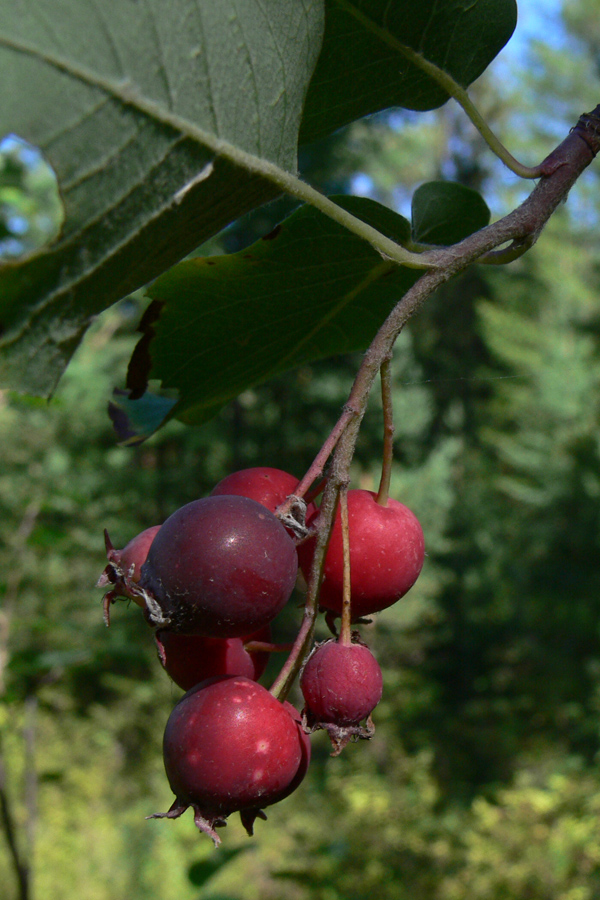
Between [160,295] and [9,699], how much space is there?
1639 millimetres

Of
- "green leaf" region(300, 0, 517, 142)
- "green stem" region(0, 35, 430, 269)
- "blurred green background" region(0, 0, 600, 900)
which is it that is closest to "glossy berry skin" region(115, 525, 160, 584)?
"green stem" region(0, 35, 430, 269)

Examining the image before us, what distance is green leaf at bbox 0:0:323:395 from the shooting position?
0.99 ft

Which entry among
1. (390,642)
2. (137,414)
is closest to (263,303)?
(137,414)

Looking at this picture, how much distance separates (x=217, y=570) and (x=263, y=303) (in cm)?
22

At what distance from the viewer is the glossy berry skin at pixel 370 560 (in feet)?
1.50

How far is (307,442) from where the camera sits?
6781mm

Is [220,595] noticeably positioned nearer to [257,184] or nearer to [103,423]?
[257,184]

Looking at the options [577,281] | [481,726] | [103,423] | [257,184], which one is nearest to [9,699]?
[257,184]

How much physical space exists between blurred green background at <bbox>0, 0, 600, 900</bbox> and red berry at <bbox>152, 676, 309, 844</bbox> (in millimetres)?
3959

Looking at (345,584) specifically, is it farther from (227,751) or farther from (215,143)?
(215,143)

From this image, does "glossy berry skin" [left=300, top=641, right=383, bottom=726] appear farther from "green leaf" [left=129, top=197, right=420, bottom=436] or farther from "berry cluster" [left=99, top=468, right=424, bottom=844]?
"green leaf" [left=129, top=197, right=420, bottom=436]

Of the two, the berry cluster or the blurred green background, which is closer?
the berry cluster

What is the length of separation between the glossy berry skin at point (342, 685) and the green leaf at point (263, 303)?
0.71 ft

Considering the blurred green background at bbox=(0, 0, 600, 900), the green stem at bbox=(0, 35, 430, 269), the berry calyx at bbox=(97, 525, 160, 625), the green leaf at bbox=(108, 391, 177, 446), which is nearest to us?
the green stem at bbox=(0, 35, 430, 269)
